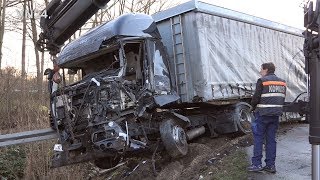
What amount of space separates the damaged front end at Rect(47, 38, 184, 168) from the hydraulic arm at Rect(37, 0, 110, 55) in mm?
638

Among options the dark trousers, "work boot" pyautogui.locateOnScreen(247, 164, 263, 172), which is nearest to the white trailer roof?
the dark trousers

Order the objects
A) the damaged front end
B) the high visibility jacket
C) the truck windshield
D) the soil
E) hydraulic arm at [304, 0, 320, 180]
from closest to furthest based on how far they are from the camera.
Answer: hydraulic arm at [304, 0, 320, 180] → the high visibility jacket → the damaged front end → the soil → the truck windshield

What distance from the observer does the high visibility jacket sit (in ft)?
19.7

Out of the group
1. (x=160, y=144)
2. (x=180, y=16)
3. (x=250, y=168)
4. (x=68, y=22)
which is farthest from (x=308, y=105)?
(x=180, y=16)

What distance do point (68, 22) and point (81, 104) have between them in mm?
1496

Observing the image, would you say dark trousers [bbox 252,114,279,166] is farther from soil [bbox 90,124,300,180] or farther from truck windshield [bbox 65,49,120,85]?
truck windshield [bbox 65,49,120,85]

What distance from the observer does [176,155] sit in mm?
7113

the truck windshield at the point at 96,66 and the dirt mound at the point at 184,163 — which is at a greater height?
the truck windshield at the point at 96,66

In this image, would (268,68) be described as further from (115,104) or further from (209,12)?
(209,12)

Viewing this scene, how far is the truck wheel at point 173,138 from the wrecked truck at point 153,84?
0.06ft

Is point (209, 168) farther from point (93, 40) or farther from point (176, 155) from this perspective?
point (93, 40)

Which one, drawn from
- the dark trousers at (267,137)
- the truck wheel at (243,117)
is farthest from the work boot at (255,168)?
the truck wheel at (243,117)

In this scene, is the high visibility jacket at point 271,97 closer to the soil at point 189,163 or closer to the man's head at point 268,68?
the man's head at point 268,68

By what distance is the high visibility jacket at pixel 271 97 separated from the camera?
19.7 ft
